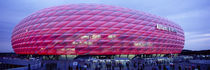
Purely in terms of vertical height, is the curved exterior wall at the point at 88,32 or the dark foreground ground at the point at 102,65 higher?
the curved exterior wall at the point at 88,32

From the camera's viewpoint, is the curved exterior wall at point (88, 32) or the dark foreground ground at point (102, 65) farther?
the curved exterior wall at point (88, 32)

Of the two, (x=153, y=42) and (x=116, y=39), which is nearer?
(x=116, y=39)

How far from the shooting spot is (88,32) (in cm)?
3925

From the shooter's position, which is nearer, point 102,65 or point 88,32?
point 102,65

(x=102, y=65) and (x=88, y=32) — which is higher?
(x=88, y=32)

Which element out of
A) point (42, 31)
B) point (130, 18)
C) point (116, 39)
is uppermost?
point (130, 18)

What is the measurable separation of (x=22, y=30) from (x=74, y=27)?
22.1 meters

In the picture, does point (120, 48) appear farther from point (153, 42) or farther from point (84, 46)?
point (153, 42)

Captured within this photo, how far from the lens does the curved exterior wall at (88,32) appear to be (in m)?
39.4

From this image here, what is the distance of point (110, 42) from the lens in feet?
131

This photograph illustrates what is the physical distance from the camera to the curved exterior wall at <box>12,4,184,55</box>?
39.4m

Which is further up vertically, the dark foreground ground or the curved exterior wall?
the curved exterior wall

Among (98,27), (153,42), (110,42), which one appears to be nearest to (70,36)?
(98,27)

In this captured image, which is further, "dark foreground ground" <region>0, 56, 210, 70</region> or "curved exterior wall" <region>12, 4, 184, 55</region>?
"curved exterior wall" <region>12, 4, 184, 55</region>
